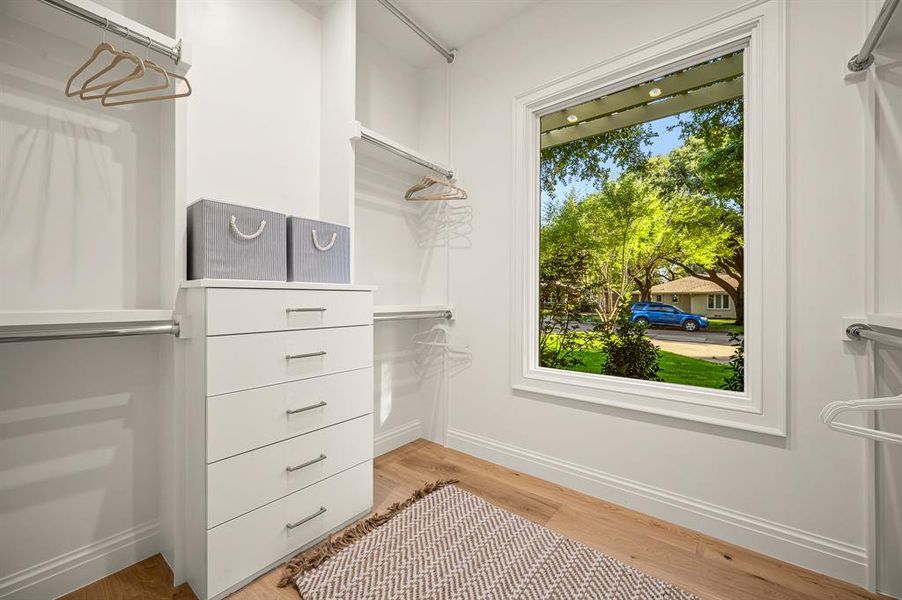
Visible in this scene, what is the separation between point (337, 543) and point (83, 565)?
0.84 metres

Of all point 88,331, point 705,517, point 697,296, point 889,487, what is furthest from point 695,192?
point 88,331

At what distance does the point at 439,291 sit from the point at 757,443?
70.2 inches

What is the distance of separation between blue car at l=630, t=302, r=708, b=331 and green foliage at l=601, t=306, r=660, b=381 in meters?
0.04

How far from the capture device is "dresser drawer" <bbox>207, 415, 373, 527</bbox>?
1242 mm

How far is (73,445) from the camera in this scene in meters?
1.31

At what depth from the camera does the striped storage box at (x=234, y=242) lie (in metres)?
1.32

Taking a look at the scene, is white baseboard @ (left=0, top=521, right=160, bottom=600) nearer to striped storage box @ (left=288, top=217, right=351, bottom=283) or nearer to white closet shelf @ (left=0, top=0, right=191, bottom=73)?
striped storage box @ (left=288, top=217, right=351, bottom=283)

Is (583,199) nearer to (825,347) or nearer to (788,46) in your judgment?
(788,46)

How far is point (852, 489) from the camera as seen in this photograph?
1.36m

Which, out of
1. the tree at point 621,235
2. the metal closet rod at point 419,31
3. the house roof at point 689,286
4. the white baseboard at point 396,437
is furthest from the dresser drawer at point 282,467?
the metal closet rod at point 419,31

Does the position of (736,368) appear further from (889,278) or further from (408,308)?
(408,308)

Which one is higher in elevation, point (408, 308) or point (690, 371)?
point (408, 308)

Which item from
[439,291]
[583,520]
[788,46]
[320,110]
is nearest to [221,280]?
[320,110]

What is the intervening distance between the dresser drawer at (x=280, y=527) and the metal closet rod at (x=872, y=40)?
231 cm
